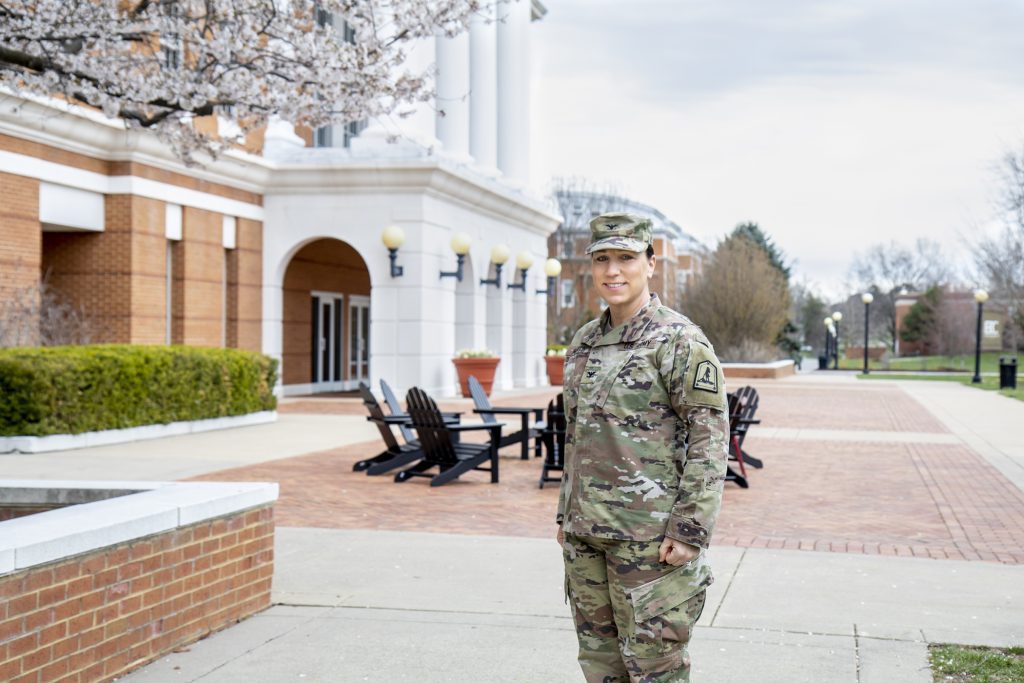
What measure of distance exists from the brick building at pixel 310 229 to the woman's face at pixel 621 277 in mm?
Answer: 11908

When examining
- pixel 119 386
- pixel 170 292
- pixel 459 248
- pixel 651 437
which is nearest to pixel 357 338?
pixel 459 248

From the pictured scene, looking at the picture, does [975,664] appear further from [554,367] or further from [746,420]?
[554,367]

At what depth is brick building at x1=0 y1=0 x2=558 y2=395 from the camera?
19.7m

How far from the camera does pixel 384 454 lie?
13172 mm

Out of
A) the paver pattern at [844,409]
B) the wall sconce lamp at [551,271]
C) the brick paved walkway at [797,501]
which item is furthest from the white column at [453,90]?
the brick paved walkway at [797,501]

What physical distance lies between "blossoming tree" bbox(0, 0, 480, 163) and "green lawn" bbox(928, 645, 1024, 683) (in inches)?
242

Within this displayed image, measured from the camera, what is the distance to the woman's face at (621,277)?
393 centimetres

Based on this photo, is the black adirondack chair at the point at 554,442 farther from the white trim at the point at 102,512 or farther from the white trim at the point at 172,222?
the white trim at the point at 172,222

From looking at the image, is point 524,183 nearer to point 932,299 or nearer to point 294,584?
point 294,584

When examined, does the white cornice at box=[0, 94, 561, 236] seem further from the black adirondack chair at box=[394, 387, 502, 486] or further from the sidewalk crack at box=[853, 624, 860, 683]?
the sidewalk crack at box=[853, 624, 860, 683]

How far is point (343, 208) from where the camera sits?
25453 mm

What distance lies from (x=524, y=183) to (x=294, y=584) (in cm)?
2842

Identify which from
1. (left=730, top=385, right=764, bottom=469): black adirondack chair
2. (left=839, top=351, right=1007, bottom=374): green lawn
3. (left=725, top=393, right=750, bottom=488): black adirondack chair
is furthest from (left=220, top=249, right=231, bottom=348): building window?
(left=839, top=351, right=1007, bottom=374): green lawn

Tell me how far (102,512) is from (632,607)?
2.83m
